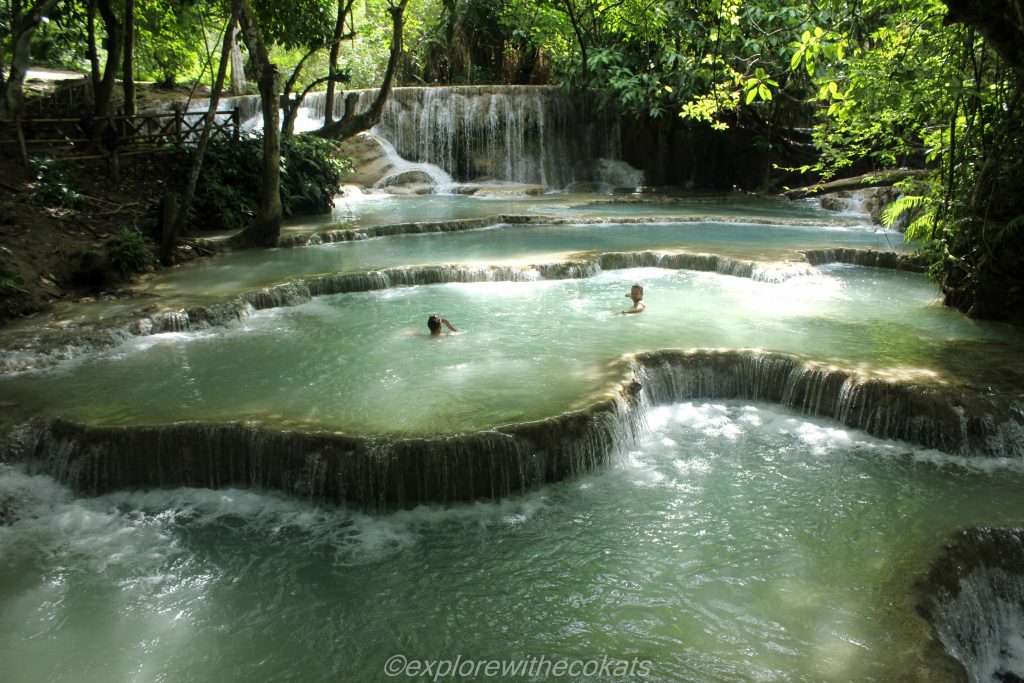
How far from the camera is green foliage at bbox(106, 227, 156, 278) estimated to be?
405 inches

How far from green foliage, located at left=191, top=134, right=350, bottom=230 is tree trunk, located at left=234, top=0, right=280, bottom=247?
175 centimetres

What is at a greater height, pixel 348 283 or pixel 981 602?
pixel 348 283

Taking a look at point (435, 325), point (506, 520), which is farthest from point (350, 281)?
point (506, 520)

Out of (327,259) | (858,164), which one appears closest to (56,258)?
(327,259)

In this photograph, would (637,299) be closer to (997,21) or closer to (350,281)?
(350,281)

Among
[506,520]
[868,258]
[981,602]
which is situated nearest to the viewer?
[981,602]

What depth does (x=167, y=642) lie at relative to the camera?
4047 millimetres

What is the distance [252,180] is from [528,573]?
12.9 metres

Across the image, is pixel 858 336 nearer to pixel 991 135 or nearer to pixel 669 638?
pixel 991 135

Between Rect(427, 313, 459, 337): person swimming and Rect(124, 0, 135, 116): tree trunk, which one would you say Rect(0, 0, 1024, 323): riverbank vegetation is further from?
Rect(427, 313, 459, 337): person swimming

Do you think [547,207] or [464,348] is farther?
[547,207]

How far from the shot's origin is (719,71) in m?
15.4

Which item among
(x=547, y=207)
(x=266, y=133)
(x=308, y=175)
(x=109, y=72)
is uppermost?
(x=109, y=72)

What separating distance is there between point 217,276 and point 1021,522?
383 inches
